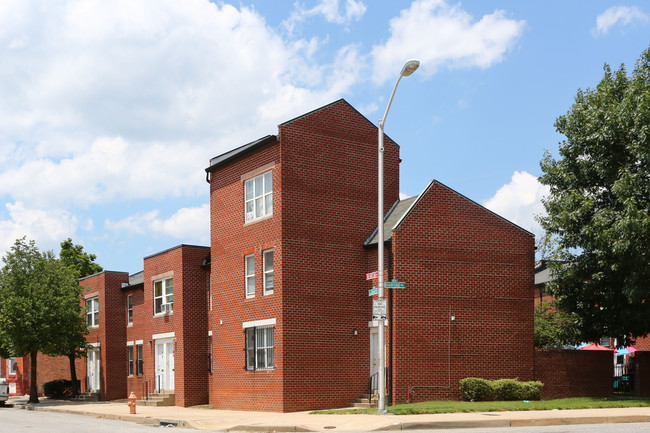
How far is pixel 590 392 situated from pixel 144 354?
20.7 metres

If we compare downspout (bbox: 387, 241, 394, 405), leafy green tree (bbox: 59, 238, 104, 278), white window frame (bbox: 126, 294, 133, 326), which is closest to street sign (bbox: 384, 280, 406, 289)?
downspout (bbox: 387, 241, 394, 405)

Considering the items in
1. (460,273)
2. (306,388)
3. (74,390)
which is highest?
(460,273)

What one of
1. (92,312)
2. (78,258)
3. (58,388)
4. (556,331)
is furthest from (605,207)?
(78,258)

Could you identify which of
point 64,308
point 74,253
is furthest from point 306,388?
point 74,253

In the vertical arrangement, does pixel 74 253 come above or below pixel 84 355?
above

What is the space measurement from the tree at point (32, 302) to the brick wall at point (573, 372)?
23677 mm

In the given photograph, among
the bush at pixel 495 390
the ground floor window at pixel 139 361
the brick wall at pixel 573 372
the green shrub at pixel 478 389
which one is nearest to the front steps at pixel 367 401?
the bush at pixel 495 390

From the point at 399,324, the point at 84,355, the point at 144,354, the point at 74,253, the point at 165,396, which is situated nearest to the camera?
the point at 399,324

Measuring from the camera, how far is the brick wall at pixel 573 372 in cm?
2681

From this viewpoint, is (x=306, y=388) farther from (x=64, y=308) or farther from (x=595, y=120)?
(x=64, y=308)

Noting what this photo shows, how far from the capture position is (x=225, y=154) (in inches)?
1236

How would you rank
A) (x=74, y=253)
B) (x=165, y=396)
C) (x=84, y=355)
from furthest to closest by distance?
(x=74, y=253)
(x=84, y=355)
(x=165, y=396)

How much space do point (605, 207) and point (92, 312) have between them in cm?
2924

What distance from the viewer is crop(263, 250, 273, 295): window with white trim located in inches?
1069
